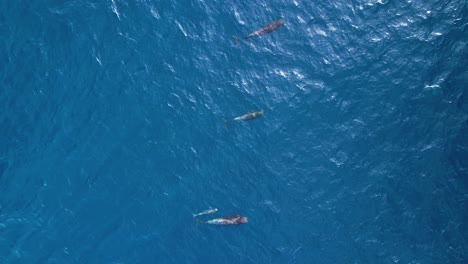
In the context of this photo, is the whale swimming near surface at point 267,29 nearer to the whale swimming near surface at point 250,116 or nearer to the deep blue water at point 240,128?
the deep blue water at point 240,128

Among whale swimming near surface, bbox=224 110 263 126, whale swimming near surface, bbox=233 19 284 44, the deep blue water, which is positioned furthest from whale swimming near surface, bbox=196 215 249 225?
whale swimming near surface, bbox=233 19 284 44

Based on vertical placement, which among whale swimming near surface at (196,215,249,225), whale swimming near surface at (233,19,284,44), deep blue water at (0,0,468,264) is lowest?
whale swimming near surface at (196,215,249,225)

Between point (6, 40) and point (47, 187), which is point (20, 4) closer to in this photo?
point (6, 40)

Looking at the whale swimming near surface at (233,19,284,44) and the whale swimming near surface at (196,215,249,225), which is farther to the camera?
the whale swimming near surface at (233,19,284,44)

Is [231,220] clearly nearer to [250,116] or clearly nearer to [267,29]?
[250,116]

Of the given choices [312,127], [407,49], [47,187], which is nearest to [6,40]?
[47,187]

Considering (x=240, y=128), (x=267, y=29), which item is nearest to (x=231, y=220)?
(x=240, y=128)

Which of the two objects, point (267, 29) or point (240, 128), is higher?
point (267, 29)

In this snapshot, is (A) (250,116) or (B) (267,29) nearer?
(A) (250,116)

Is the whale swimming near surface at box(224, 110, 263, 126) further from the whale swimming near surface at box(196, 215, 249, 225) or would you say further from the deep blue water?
the whale swimming near surface at box(196, 215, 249, 225)
